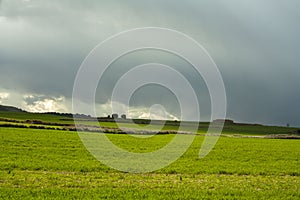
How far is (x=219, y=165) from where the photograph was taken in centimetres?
3328

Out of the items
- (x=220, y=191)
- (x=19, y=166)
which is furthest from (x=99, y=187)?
(x=19, y=166)

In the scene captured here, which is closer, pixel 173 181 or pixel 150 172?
pixel 173 181

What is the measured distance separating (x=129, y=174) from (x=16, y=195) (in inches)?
392

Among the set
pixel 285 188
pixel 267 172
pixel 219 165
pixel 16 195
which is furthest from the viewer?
pixel 219 165

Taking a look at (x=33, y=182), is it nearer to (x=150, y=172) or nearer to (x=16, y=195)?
(x=16, y=195)

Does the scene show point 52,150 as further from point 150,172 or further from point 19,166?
point 150,172

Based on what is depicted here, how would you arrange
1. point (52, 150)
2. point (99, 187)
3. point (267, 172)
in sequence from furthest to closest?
point (52, 150) < point (267, 172) < point (99, 187)

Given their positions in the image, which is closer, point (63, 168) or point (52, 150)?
point (63, 168)

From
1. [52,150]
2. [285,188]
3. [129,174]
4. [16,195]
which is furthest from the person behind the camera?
[52,150]

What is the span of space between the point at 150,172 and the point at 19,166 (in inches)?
365

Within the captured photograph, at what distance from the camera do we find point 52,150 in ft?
127

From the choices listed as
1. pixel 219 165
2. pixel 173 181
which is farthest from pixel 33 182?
pixel 219 165

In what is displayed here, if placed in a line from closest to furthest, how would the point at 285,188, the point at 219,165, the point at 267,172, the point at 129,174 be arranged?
the point at 285,188, the point at 129,174, the point at 267,172, the point at 219,165

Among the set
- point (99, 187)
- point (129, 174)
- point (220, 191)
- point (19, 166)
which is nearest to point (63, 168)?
point (19, 166)
